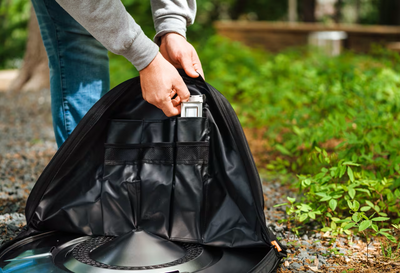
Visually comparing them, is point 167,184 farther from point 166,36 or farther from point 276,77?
point 276,77

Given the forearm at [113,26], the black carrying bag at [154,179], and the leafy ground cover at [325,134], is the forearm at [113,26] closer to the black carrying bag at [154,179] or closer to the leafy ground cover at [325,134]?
the black carrying bag at [154,179]

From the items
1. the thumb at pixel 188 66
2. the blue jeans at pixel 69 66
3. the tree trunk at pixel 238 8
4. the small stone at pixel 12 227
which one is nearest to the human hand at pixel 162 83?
the thumb at pixel 188 66

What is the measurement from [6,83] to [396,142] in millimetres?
8252

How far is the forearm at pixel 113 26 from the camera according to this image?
1380mm

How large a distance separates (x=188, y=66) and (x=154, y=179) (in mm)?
482

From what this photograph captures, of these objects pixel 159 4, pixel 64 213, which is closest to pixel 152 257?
pixel 64 213

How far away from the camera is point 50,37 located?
1.93 m

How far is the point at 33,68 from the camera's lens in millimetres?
7312

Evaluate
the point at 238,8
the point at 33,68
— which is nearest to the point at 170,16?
the point at 33,68

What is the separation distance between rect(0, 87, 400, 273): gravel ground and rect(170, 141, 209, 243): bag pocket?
0.40 meters

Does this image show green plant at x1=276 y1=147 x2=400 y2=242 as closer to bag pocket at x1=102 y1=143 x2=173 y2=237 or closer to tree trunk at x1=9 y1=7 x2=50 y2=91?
bag pocket at x1=102 y1=143 x2=173 y2=237

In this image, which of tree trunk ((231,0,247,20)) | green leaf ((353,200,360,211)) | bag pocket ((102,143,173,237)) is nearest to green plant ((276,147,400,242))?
green leaf ((353,200,360,211))

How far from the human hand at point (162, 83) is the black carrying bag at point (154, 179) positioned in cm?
12

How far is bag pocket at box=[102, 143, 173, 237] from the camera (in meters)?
1.61
